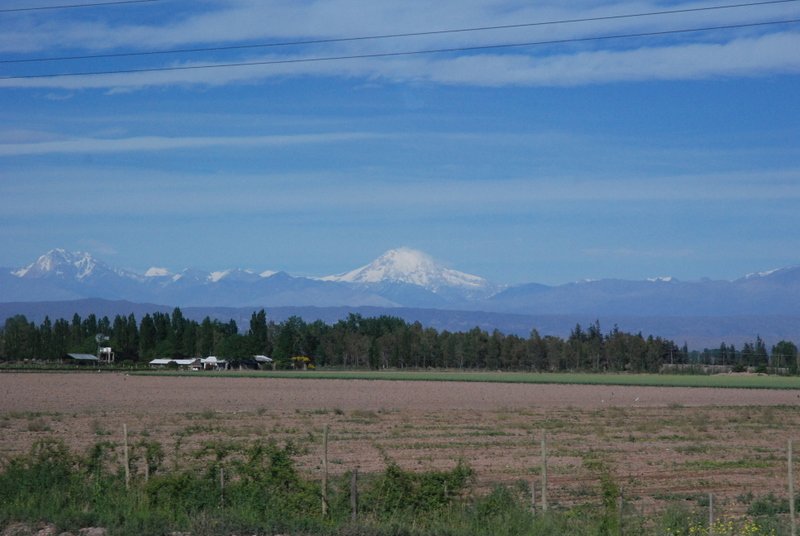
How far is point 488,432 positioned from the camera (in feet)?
162

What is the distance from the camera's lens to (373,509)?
20484 mm

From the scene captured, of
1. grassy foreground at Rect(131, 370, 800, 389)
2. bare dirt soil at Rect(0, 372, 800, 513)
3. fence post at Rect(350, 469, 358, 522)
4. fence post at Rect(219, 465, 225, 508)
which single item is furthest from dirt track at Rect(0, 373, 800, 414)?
fence post at Rect(350, 469, 358, 522)

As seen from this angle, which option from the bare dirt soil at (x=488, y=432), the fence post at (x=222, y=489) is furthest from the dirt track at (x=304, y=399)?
the fence post at (x=222, y=489)

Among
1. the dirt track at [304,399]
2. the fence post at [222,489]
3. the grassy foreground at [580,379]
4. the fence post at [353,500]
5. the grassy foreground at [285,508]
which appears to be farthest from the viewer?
the grassy foreground at [580,379]

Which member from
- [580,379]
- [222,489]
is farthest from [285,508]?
[580,379]

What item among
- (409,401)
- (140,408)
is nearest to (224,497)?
(140,408)

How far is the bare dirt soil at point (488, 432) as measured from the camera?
32312mm

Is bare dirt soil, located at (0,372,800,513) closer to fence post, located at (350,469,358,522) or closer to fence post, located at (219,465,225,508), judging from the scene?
fence post, located at (219,465,225,508)

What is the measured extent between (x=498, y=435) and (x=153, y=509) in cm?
2877

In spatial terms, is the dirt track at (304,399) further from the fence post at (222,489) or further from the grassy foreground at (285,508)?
the fence post at (222,489)

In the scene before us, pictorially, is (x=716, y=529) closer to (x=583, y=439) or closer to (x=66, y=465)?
(x=66, y=465)

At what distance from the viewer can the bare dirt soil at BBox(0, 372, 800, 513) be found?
32.3 m

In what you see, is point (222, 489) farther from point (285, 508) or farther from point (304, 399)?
point (304, 399)

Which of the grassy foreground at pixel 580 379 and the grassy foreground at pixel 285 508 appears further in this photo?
the grassy foreground at pixel 580 379
